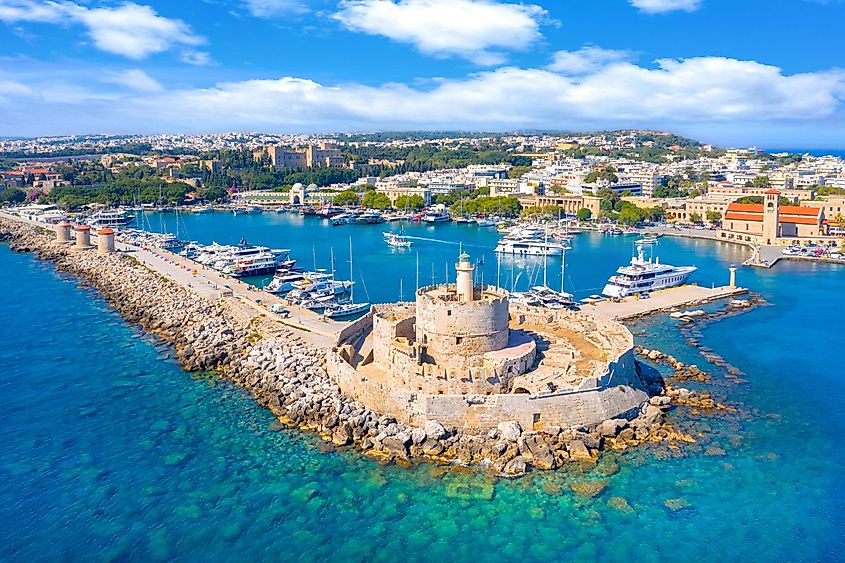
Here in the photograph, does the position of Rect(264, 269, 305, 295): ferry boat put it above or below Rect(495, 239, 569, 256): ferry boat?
below

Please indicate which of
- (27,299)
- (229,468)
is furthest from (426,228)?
(229,468)

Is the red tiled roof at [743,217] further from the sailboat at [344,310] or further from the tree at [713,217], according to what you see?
the sailboat at [344,310]

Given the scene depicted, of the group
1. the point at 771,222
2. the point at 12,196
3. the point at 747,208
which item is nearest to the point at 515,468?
the point at 771,222

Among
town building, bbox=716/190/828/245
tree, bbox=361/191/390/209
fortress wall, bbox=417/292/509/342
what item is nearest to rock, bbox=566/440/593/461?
fortress wall, bbox=417/292/509/342

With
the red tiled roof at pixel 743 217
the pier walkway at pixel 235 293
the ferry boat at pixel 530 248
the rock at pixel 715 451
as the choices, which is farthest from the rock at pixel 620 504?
the red tiled roof at pixel 743 217

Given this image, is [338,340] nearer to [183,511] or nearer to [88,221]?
[183,511]

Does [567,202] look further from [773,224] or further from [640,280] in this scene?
[640,280]

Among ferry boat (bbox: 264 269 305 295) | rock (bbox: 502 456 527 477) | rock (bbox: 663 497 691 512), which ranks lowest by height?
rock (bbox: 663 497 691 512)

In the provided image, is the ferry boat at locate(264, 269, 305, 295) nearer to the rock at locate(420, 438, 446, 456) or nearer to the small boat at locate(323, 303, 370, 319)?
the small boat at locate(323, 303, 370, 319)
